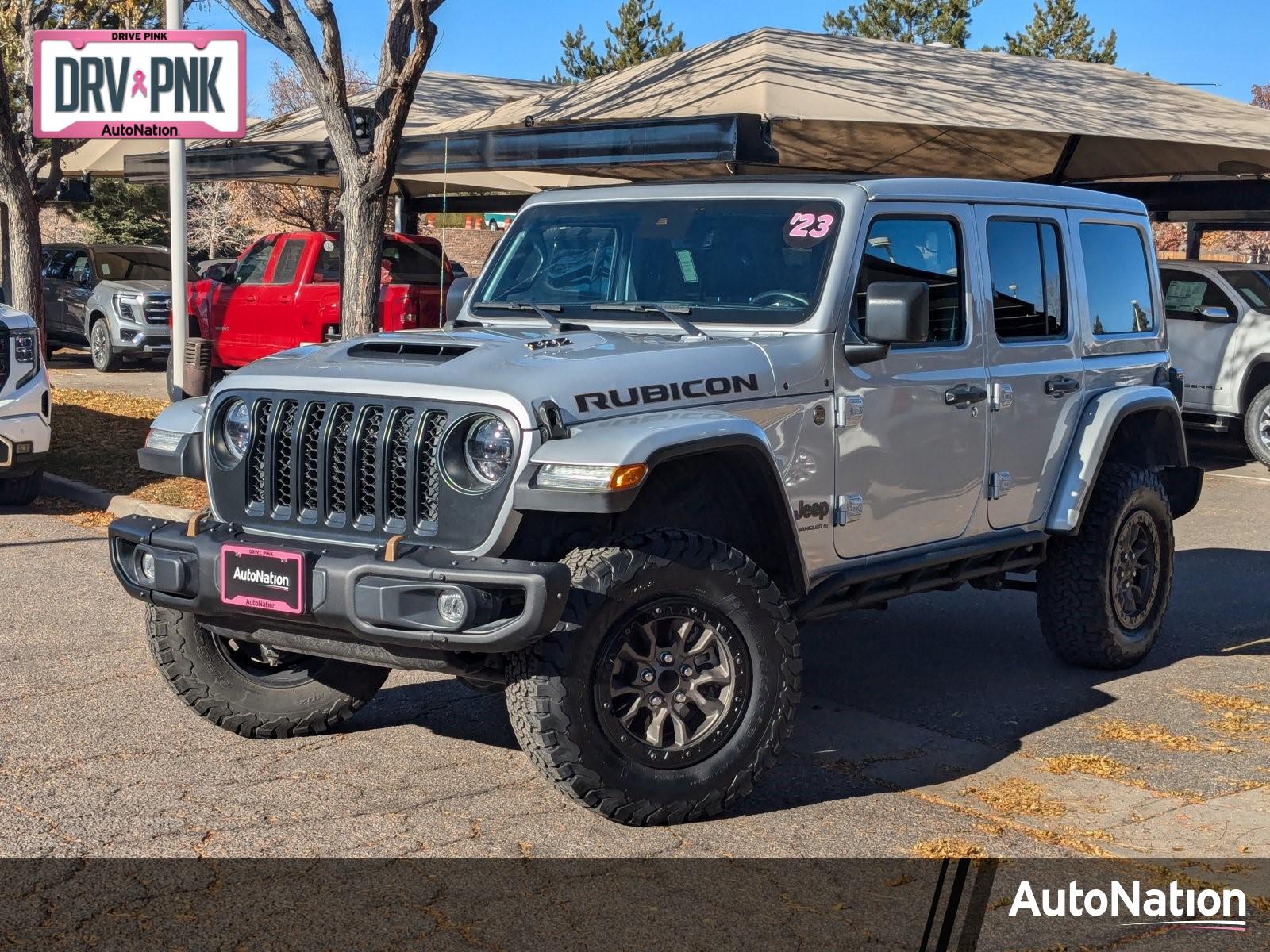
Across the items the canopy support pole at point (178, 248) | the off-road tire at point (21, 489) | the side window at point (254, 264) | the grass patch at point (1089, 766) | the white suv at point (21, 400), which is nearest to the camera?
the grass patch at point (1089, 766)

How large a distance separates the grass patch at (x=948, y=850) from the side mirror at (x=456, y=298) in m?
2.82

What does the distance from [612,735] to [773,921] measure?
814mm

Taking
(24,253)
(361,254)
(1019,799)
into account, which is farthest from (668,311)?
(24,253)

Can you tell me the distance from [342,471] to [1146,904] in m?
2.64

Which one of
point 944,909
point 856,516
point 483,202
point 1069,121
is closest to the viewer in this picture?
point 944,909

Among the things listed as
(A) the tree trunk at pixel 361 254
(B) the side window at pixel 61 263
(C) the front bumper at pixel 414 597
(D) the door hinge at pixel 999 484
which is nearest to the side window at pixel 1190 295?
(A) the tree trunk at pixel 361 254

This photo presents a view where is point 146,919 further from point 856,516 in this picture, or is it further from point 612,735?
point 856,516

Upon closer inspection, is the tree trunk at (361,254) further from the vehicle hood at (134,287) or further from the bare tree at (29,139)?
the vehicle hood at (134,287)

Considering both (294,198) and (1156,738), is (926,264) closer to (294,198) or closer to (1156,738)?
(1156,738)

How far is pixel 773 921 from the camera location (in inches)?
158

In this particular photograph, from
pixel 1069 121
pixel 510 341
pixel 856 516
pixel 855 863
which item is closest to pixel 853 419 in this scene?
pixel 856 516

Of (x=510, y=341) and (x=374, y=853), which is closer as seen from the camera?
(x=374, y=853)

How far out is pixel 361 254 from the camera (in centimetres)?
1222

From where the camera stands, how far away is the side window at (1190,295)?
1454 cm
